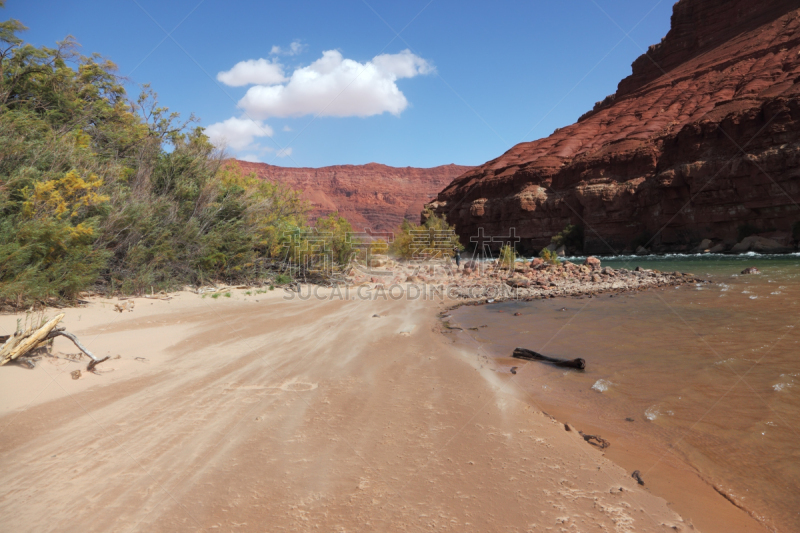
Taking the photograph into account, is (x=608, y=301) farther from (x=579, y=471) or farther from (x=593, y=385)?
(x=579, y=471)

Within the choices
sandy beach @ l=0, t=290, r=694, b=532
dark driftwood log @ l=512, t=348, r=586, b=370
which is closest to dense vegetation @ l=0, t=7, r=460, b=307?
sandy beach @ l=0, t=290, r=694, b=532

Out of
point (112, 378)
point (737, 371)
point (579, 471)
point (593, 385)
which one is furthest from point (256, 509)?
point (737, 371)

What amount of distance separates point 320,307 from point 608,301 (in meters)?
7.83

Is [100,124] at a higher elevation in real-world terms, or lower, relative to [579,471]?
higher

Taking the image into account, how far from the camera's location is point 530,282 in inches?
570

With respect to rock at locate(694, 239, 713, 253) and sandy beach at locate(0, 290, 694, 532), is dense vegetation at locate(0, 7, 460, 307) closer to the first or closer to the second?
sandy beach at locate(0, 290, 694, 532)

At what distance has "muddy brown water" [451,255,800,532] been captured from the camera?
2.84 meters

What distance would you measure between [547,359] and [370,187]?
144188 millimetres

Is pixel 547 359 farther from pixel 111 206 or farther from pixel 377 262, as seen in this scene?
pixel 377 262

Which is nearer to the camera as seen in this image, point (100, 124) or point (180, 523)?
point (180, 523)

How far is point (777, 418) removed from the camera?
357 centimetres

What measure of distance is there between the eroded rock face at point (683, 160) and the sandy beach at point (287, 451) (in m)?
40.4

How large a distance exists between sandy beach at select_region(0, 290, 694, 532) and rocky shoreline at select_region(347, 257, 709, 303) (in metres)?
7.80

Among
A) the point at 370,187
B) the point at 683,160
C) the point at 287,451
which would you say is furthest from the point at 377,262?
the point at 370,187
